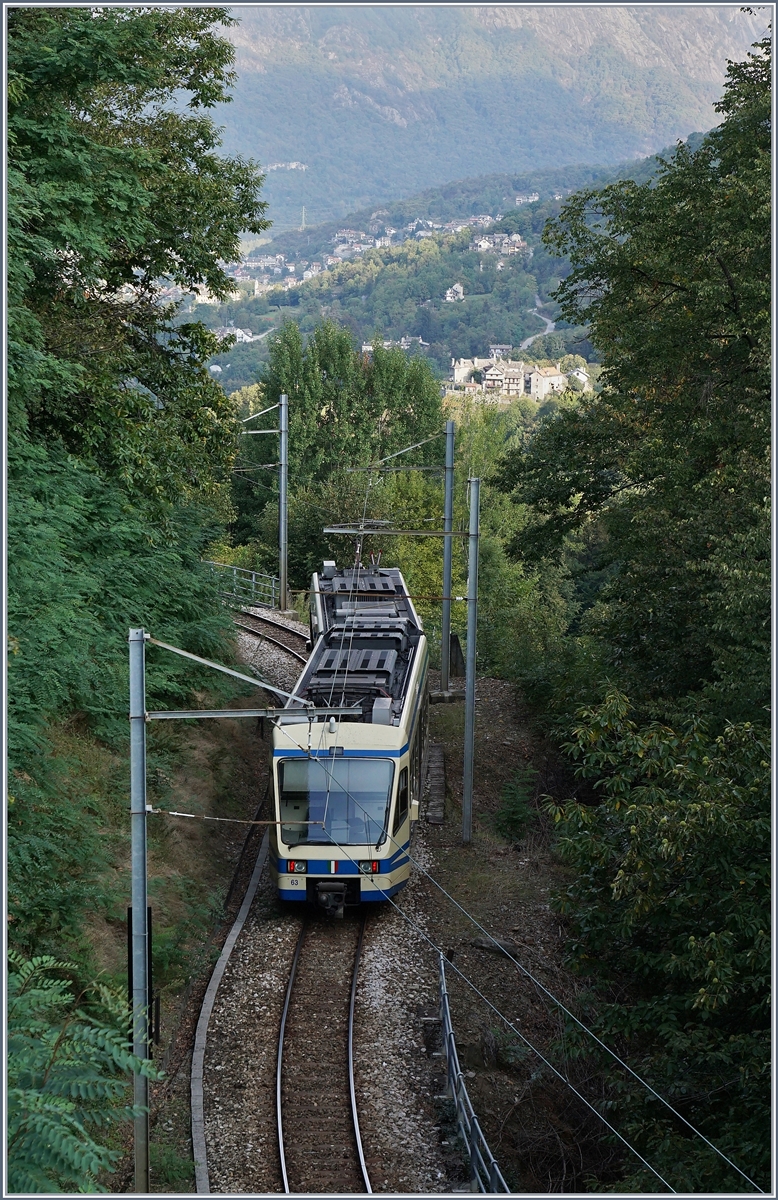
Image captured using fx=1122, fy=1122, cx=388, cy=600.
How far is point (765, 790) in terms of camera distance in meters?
10.5

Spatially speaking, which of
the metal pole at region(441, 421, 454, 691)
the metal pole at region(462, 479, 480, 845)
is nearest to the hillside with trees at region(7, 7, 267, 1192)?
the metal pole at region(441, 421, 454, 691)

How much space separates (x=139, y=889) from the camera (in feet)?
32.5

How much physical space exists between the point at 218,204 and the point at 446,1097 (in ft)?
51.5

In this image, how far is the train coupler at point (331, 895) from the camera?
→ 51.1ft

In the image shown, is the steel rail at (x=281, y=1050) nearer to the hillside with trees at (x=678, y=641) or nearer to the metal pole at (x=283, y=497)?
the hillside with trees at (x=678, y=641)

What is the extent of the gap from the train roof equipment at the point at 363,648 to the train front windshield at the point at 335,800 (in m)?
0.75

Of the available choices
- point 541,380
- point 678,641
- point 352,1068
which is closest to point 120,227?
point 678,641

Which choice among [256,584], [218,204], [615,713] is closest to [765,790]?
[615,713]

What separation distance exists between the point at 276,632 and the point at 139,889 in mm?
22832

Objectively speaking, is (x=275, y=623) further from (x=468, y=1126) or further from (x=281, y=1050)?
(x=468, y=1126)

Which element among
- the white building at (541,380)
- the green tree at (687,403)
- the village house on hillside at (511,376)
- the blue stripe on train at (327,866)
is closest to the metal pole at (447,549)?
the green tree at (687,403)

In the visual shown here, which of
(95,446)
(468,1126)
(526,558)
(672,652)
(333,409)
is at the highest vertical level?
(333,409)

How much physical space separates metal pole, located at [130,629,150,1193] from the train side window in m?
6.16

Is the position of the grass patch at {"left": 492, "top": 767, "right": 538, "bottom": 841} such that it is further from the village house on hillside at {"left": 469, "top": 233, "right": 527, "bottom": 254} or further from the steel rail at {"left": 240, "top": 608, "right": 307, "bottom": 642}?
the village house on hillside at {"left": 469, "top": 233, "right": 527, "bottom": 254}
